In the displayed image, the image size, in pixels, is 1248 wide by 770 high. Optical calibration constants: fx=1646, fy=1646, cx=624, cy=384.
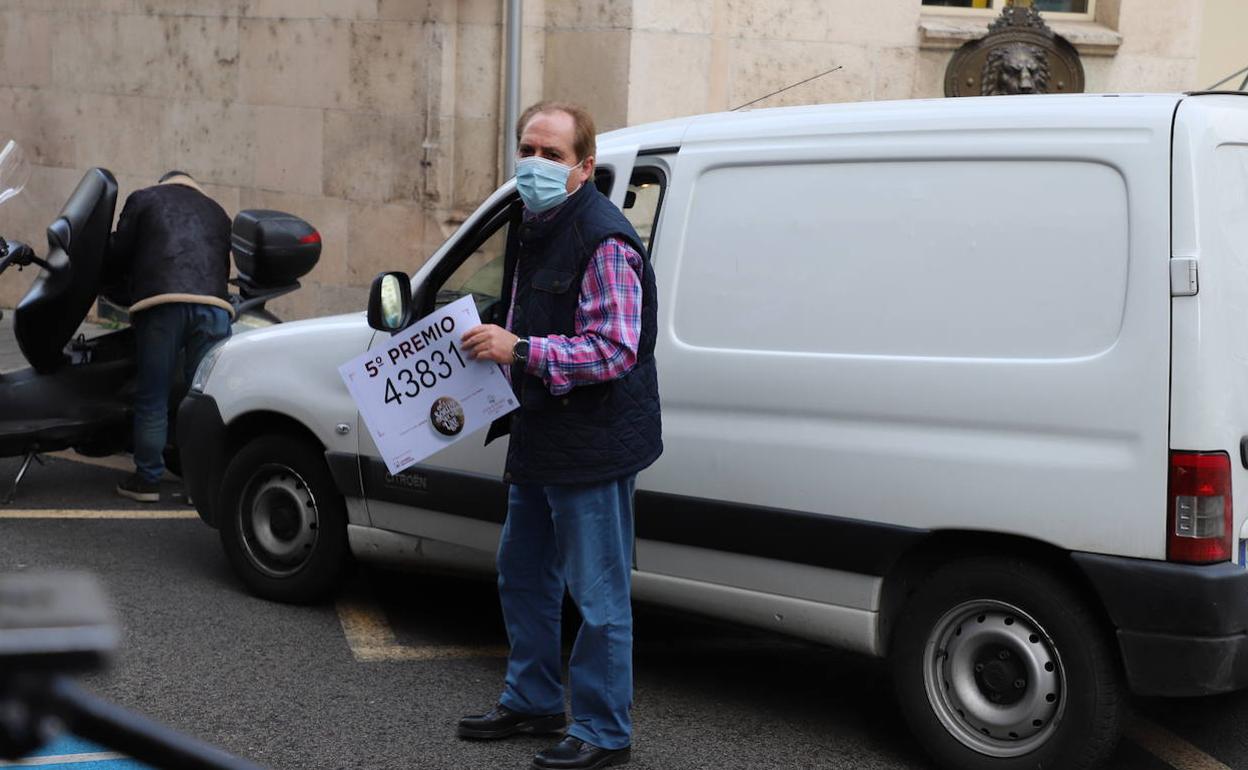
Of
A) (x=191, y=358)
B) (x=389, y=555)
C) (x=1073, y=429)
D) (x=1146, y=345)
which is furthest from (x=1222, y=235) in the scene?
(x=191, y=358)

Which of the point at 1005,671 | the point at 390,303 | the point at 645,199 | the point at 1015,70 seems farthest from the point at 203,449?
the point at 1015,70

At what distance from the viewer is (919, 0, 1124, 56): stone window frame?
11.8m

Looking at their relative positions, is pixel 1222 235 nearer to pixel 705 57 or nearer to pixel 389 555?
pixel 389 555

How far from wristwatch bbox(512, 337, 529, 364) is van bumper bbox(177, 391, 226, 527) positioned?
7.51ft

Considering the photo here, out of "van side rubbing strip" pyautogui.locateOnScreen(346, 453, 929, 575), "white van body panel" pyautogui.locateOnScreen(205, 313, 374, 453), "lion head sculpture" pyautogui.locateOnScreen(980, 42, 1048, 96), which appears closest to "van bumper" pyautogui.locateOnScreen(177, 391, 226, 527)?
"white van body panel" pyautogui.locateOnScreen(205, 313, 374, 453)

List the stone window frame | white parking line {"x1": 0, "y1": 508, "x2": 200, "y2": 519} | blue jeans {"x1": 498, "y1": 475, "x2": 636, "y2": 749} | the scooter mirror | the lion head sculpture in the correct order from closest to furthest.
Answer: blue jeans {"x1": 498, "y1": 475, "x2": 636, "y2": 749} → white parking line {"x1": 0, "y1": 508, "x2": 200, "y2": 519} → the scooter mirror → the lion head sculpture → the stone window frame

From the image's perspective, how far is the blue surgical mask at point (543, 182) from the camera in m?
4.27

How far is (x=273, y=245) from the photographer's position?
8.06 meters

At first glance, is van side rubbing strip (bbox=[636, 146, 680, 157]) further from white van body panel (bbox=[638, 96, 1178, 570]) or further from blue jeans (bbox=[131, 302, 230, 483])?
blue jeans (bbox=[131, 302, 230, 483])

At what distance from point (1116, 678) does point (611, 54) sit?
775cm

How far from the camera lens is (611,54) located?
11.2 meters

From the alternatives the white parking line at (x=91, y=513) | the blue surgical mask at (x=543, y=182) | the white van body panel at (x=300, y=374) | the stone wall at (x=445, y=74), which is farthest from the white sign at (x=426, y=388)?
the stone wall at (x=445, y=74)

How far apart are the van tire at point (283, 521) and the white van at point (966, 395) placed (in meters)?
0.92

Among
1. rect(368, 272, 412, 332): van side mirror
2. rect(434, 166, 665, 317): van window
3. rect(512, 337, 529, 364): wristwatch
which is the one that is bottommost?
rect(512, 337, 529, 364): wristwatch
